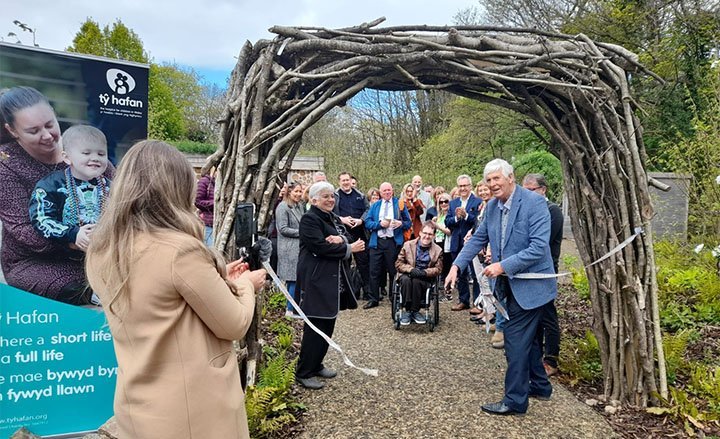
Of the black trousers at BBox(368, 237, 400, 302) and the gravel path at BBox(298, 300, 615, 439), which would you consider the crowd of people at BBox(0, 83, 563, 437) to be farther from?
the black trousers at BBox(368, 237, 400, 302)

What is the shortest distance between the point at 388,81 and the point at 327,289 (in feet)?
6.10

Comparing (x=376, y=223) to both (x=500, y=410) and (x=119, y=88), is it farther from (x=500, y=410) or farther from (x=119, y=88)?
(x=119, y=88)

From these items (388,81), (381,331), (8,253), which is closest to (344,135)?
(381,331)

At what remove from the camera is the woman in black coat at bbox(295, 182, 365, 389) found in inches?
159

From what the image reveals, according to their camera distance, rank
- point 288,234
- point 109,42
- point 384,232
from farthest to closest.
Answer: point 109,42 < point 384,232 < point 288,234

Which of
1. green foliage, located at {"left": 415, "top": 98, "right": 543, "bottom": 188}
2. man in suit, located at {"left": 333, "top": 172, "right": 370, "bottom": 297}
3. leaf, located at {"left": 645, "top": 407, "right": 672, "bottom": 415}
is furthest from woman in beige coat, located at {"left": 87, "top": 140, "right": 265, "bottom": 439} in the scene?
green foliage, located at {"left": 415, "top": 98, "right": 543, "bottom": 188}

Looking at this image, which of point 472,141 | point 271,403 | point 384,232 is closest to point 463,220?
point 384,232

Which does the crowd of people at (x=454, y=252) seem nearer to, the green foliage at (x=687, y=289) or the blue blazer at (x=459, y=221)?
the blue blazer at (x=459, y=221)

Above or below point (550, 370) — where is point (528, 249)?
above

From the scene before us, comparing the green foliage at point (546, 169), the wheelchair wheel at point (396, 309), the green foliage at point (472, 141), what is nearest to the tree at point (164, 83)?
the green foliage at point (472, 141)

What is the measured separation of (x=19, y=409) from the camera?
9.43ft

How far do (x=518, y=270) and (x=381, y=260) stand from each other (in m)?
3.62

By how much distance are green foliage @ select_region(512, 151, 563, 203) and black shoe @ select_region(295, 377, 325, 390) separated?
40.8ft

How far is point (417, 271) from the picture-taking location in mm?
5844
